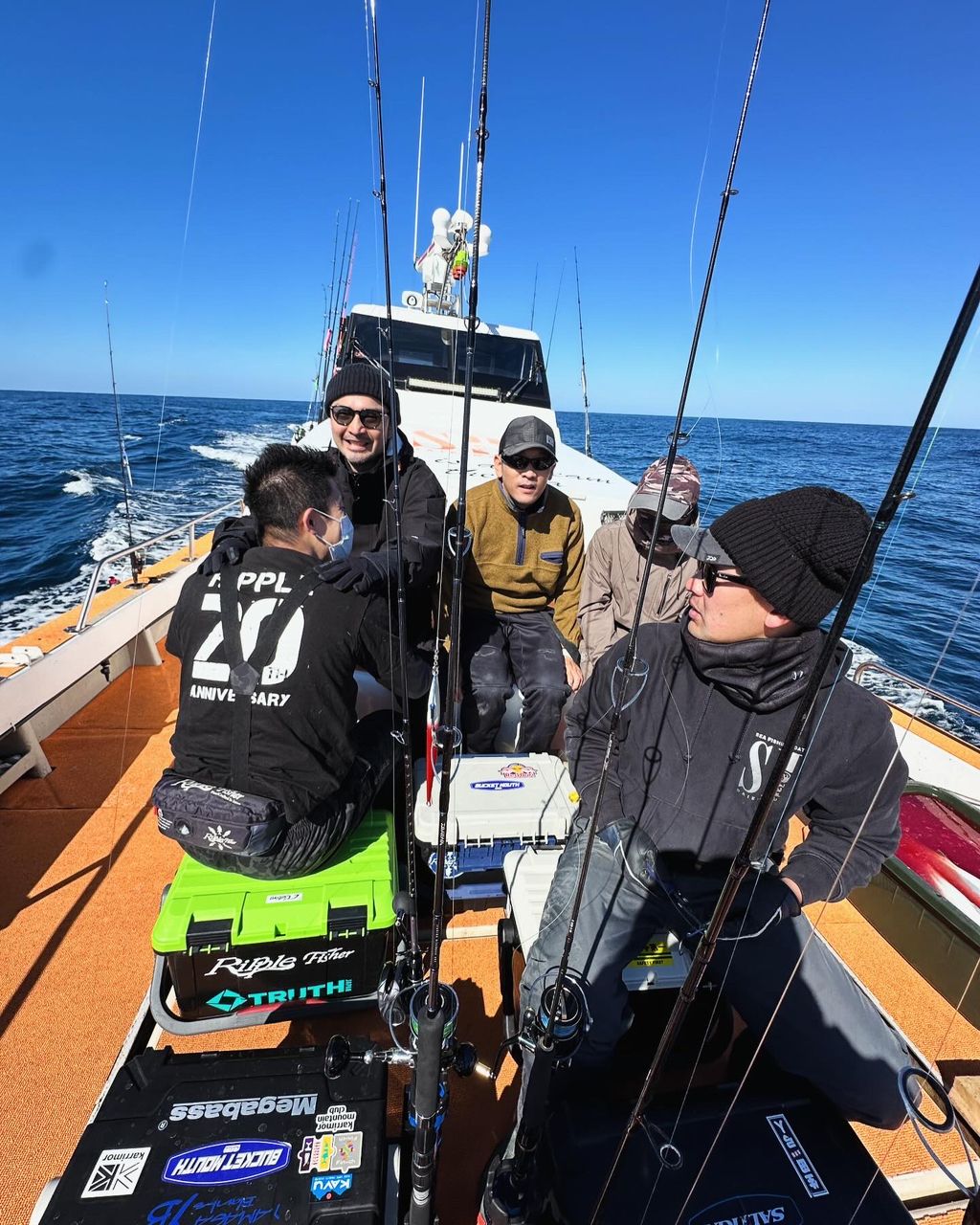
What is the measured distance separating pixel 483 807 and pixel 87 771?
268 cm

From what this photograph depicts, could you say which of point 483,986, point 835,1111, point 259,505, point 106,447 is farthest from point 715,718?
point 106,447

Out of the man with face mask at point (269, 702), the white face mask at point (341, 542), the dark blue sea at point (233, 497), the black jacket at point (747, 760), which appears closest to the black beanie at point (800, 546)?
the black jacket at point (747, 760)

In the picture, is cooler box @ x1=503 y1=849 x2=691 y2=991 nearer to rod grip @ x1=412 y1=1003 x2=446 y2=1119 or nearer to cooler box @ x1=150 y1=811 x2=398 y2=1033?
cooler box @ x1=150 y1=811 x2=398 y2=1033

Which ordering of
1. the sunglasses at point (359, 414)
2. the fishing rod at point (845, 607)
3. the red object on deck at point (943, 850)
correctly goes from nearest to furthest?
1. the fishing rod at point (845, 607)
2. the red object on deck at point (943, 850)
3. the sunglasses at point (359, 414)

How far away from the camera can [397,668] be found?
2.23 m

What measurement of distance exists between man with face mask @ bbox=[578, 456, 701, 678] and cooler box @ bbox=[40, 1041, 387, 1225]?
2031mm

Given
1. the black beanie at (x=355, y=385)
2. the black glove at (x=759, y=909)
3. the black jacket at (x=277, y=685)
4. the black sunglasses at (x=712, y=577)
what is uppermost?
the black beanie at (x=355, y=385)

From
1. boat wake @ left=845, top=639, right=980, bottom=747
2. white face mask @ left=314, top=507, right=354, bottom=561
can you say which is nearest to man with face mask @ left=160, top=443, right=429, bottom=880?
white face mask @ left=314, top=507, right=354, bottom=561

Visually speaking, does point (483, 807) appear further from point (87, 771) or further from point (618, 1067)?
point (87, 771)

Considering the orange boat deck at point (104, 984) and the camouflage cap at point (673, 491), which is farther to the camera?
the camouflage cap at point (673, 491)

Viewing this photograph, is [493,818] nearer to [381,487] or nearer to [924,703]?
[381,487]

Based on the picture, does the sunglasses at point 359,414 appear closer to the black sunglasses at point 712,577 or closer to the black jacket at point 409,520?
the black jacket at point 409,520

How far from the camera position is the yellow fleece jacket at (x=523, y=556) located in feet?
10.6

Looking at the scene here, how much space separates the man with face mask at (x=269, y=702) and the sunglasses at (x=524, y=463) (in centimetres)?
128
